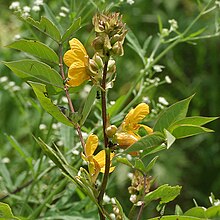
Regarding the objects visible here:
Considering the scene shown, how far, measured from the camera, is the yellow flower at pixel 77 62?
966mm

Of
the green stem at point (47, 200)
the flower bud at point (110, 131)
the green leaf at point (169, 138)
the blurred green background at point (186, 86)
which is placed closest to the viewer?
the green leaf at point (169, 138)

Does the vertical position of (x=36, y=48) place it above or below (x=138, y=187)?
above

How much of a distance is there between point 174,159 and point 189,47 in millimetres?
Answer: 632

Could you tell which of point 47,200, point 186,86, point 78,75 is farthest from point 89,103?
point 186,86

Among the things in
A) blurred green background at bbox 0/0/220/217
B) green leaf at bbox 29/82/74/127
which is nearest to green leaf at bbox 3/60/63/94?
green leaf at bbox 29/82/74/127

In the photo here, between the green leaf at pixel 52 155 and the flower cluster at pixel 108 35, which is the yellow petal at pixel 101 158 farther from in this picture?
the flower cluster at pixel 108 35

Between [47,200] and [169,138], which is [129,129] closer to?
[169,138]

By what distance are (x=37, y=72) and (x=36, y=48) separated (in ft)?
0.13

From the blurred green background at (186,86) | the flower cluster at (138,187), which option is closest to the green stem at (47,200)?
the flower cluster at (138,187)

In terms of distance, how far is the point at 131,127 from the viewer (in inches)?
38.8

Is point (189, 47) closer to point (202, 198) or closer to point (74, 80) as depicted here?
point (202, 198)

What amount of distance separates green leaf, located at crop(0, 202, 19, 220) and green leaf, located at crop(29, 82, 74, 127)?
6.2 inches

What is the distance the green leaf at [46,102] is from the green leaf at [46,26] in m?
0.10

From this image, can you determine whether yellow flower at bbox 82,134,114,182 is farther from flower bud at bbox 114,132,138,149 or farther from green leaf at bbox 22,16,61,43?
green leaf at bbox 22,16,61,43
